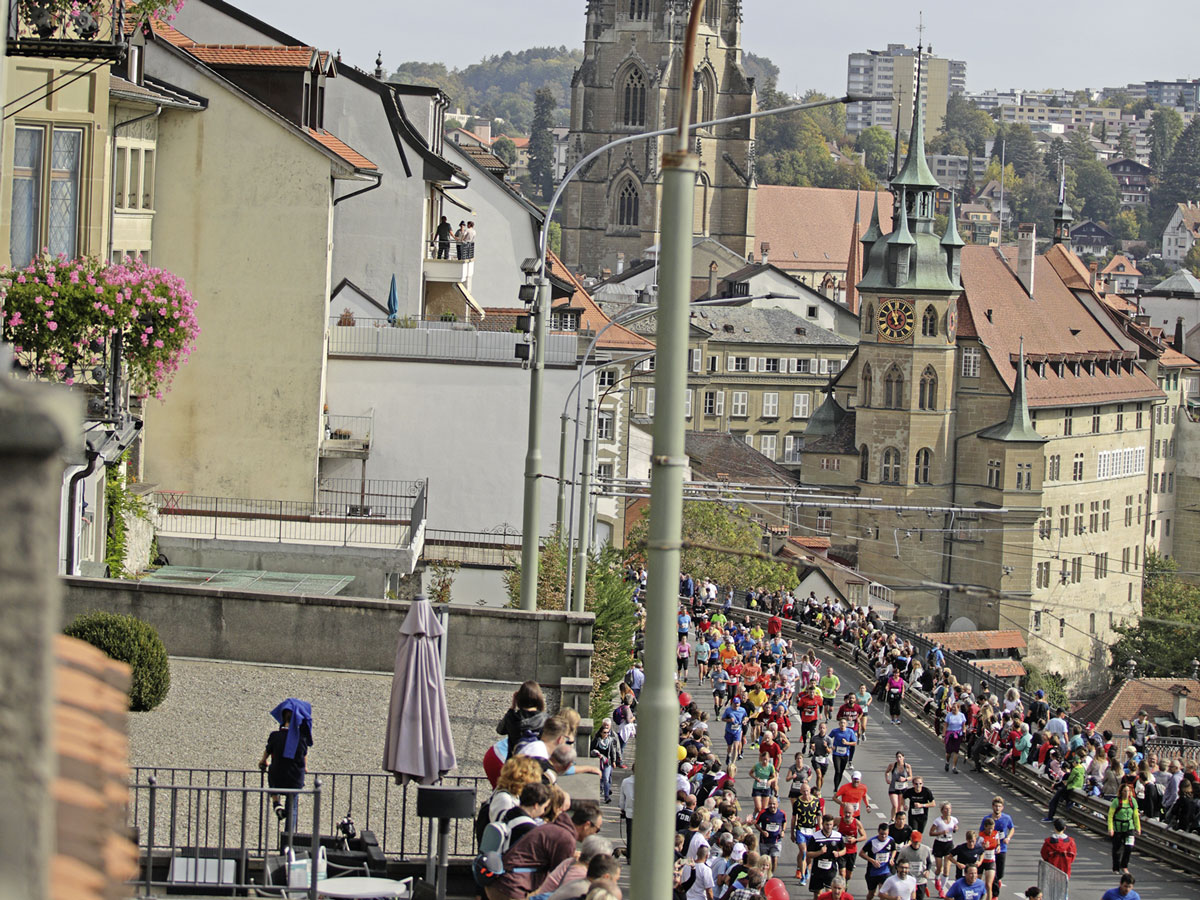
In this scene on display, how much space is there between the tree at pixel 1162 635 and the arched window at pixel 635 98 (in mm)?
50167

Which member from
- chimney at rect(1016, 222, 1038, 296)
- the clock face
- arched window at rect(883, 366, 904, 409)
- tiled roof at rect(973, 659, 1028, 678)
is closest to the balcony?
tiled roof at rect(973, 659, 1028, 678)

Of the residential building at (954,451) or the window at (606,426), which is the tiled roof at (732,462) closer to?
the residential building at (954,451)

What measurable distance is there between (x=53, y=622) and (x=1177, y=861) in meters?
26.0

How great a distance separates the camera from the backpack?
31.0 ft

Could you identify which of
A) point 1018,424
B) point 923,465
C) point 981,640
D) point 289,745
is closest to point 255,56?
point 289,745

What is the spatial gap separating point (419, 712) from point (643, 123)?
125 meters

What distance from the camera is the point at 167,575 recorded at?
27.0 metres

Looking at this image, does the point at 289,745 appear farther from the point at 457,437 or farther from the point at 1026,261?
the point at 1026,261

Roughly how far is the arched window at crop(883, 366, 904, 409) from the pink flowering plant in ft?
274

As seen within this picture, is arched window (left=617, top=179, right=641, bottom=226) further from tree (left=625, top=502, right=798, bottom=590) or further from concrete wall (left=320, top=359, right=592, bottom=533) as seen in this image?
concrete wall (left=320, top=359, right=592, bottom=533)

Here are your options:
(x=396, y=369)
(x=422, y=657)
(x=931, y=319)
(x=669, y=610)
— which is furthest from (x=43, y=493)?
(x=931, y=319)

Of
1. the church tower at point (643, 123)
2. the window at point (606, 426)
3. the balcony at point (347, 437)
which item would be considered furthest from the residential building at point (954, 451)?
the balcony at point (347, 437)

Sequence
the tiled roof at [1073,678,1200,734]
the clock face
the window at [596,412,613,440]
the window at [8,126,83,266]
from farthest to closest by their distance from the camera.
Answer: the clock face → the tiled roof at [1073,678,1200,734] → the window at [596,412,613,440] → the window at [8,126,83,266]

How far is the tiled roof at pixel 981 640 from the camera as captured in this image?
83188 millimetres
